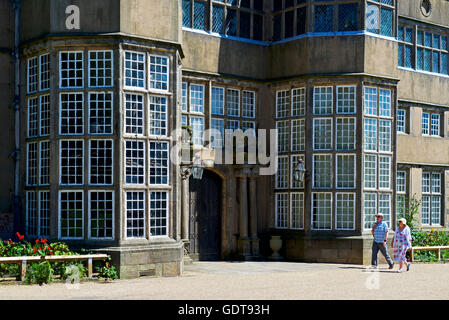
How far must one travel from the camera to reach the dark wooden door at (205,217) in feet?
58.4

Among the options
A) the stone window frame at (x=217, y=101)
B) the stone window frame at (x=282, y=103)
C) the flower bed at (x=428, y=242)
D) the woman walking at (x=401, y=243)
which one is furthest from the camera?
the flower bed at (x=428, y=242)

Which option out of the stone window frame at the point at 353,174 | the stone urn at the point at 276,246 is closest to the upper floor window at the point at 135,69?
the stone window frame at the point at 353,174

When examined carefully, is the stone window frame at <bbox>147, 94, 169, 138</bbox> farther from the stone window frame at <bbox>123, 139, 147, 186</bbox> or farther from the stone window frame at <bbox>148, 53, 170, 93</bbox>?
the stone window frame at <bbox>123, 139, 147, 186</bbox>

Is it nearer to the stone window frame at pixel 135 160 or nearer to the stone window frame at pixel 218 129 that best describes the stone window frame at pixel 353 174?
the stone window frame at pixel 218 129

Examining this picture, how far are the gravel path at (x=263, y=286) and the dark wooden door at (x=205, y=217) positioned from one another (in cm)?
121

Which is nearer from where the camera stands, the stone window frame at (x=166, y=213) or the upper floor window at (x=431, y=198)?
the stone window frame at (x=166, y=213)

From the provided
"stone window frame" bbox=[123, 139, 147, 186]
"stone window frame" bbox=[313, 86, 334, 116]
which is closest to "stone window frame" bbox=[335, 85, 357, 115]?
"stone window frame" bbox=[313, 86, 334, 116]

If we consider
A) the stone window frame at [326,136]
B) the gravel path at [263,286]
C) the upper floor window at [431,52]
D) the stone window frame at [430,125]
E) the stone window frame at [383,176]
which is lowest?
the gravel path at [263,286]

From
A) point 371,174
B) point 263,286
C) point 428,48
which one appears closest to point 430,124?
point 428,48

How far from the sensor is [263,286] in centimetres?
1277

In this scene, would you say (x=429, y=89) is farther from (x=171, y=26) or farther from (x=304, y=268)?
(x=171, y=26)

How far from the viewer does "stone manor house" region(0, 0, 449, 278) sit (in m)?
14.2

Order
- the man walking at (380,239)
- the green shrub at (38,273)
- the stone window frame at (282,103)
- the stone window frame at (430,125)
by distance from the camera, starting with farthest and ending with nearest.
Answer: the stone window frame at (430,125), the stone window frame at (282,103), the man walking at (380,239), the green shrub at (38,273)
